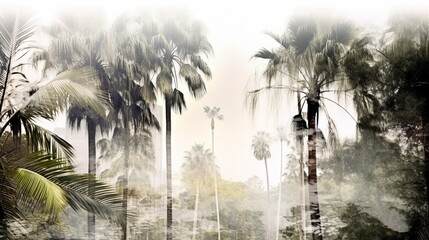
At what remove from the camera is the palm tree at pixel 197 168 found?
2758mm

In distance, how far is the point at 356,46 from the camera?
2.81m

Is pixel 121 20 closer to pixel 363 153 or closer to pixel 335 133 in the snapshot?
pixel 335 133

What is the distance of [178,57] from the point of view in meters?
2.86

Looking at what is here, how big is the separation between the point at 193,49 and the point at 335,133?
2.85 ft

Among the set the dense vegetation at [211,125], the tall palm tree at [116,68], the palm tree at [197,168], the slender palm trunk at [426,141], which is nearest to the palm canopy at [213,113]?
the dense vegetation at [211,125]

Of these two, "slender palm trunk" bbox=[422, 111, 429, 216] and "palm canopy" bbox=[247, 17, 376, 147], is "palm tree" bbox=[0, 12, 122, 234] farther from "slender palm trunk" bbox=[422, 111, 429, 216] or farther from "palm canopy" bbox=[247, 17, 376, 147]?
"slender palm trunk" bbox=[422, 111, 429, 216]

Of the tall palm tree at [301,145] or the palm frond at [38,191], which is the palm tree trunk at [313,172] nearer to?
the tall palm tree at [301,145]

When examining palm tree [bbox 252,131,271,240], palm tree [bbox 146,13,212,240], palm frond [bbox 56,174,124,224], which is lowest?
palm frond [bbox 56,174,124,224]

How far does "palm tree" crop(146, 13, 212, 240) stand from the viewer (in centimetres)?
283

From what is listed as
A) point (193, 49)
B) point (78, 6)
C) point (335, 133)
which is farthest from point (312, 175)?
point (78, 6)

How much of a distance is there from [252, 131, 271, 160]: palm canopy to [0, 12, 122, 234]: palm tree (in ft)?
2.53

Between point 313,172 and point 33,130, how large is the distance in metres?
1.44

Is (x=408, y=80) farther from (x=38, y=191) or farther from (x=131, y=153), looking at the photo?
(x=38, y=191)

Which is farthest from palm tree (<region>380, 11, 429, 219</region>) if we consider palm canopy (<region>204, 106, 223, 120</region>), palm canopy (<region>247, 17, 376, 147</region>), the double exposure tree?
palm canopy (<region>204, 106, 223, 120</region>)
